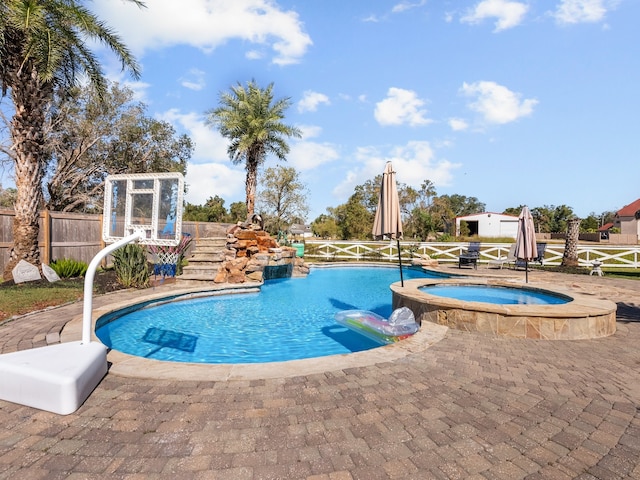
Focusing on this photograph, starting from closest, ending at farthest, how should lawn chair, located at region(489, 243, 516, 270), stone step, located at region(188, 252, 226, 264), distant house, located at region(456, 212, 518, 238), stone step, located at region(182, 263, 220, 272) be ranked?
stone step, located at region(182, 263, 220, 272) < stone step, located at region(188, 252, 226, 264) < lawn chair, located at region(489, 243, 516, 270) < distant house, located at region(456, 212, 518, 238)

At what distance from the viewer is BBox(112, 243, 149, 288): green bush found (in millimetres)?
10023

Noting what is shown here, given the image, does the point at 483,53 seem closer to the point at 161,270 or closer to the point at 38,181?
the point at 161,270

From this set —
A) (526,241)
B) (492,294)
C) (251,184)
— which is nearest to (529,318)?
(492,294)

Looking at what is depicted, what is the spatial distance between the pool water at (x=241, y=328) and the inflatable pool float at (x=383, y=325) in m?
0.35

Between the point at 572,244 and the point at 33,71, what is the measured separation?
2476 centimetres

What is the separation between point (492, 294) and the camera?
30.7 feet

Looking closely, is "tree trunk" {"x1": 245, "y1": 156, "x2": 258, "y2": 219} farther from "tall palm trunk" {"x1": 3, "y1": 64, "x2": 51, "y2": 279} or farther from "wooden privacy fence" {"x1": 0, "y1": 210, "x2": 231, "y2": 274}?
"tall palm trunk" {"x1": 3, "y1": 64, "x2": 51, "y2": 279}

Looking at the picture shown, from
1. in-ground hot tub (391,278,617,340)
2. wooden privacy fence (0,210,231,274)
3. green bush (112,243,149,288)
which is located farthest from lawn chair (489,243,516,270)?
wooden privacy fence (0,210,231,274)

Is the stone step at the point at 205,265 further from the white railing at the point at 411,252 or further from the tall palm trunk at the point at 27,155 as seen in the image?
the white railing at the point at 411,252

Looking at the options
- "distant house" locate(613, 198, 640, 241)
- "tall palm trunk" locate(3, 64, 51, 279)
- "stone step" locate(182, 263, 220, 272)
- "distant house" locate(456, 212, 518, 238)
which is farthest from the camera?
"distant house" locate(456, 212, 518, 238)

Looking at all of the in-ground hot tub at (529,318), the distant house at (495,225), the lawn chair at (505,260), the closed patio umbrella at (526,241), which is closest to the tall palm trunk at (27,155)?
the in-ground hot tub at (529,318)

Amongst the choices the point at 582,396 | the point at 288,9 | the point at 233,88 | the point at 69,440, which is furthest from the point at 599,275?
the point at 233,88

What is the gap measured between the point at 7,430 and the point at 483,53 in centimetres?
1406

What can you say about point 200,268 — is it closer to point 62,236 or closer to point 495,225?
point 62,236
